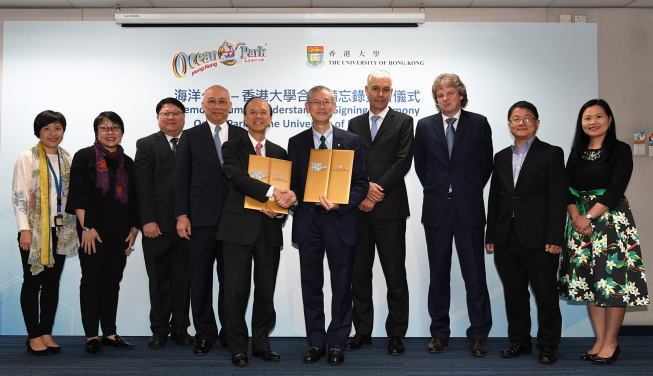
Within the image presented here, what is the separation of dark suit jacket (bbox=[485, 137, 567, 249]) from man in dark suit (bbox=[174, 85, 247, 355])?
2.04 m

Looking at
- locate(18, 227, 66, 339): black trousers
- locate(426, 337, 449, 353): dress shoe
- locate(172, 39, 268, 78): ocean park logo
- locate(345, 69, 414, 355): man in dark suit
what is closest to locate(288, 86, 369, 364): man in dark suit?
locate(345, 69, 414, 355): man in dark suit

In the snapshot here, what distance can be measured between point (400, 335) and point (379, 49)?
2534 mm

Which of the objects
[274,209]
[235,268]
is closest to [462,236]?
[274,209]

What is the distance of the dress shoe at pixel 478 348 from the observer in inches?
138

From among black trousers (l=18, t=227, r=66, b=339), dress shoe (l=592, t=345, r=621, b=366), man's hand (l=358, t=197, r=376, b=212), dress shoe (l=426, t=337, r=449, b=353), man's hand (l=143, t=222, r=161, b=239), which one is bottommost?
dress shoe (l=592, t=345, r=621, b=366)

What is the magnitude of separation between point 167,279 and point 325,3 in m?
2.87

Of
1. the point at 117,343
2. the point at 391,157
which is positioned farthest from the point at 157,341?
the point at 391,157

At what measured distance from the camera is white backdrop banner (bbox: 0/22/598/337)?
14.4 ft

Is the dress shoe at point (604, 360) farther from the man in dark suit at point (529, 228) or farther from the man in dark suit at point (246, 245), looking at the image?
the man in dark suit at point (246, 245)

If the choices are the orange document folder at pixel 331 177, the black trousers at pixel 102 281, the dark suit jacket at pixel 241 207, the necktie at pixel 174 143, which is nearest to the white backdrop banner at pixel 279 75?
the necktie at pixel 174 143

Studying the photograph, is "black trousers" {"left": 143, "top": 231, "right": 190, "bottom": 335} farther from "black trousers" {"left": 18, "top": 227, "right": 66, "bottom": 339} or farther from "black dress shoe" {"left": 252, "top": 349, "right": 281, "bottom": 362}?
"black dress shoe" {"left": 252, "top": 349, "right": 281, "bottom": 362}

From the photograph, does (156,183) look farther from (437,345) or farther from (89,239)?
(437,345)

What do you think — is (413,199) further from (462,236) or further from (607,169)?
(607,169)

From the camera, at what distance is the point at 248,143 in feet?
10.8
